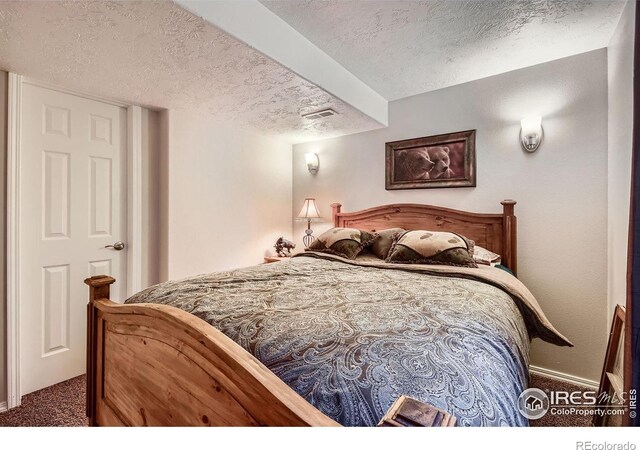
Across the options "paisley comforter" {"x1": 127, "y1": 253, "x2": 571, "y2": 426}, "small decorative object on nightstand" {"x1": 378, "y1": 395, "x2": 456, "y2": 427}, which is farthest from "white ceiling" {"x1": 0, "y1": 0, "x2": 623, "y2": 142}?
"small decorative object on nightstand" {"x1": 378, "y1": 395, "x2": 456, "y2": 427}

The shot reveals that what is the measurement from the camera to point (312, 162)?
3367 mm

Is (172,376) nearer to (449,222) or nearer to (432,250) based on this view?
(432,250)

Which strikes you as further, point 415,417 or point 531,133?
point 531,133

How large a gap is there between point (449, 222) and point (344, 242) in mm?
879

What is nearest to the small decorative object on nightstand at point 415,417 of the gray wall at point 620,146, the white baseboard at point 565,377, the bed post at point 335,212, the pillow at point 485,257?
the gray wall at point 620,146

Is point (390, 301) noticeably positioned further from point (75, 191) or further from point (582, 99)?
point (75, 191)

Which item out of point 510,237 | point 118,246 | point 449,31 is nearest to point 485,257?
point 510,237

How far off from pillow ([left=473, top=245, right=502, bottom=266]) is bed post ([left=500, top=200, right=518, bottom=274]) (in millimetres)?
63

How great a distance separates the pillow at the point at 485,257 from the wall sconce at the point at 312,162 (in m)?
1.83

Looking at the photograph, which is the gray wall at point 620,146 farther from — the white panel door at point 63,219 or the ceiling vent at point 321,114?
the white panel door at point 63,219

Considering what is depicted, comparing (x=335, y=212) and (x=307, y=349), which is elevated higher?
(x=335, y=212)

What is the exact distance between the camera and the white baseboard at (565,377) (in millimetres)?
1957

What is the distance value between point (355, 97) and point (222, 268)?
6.32ft
